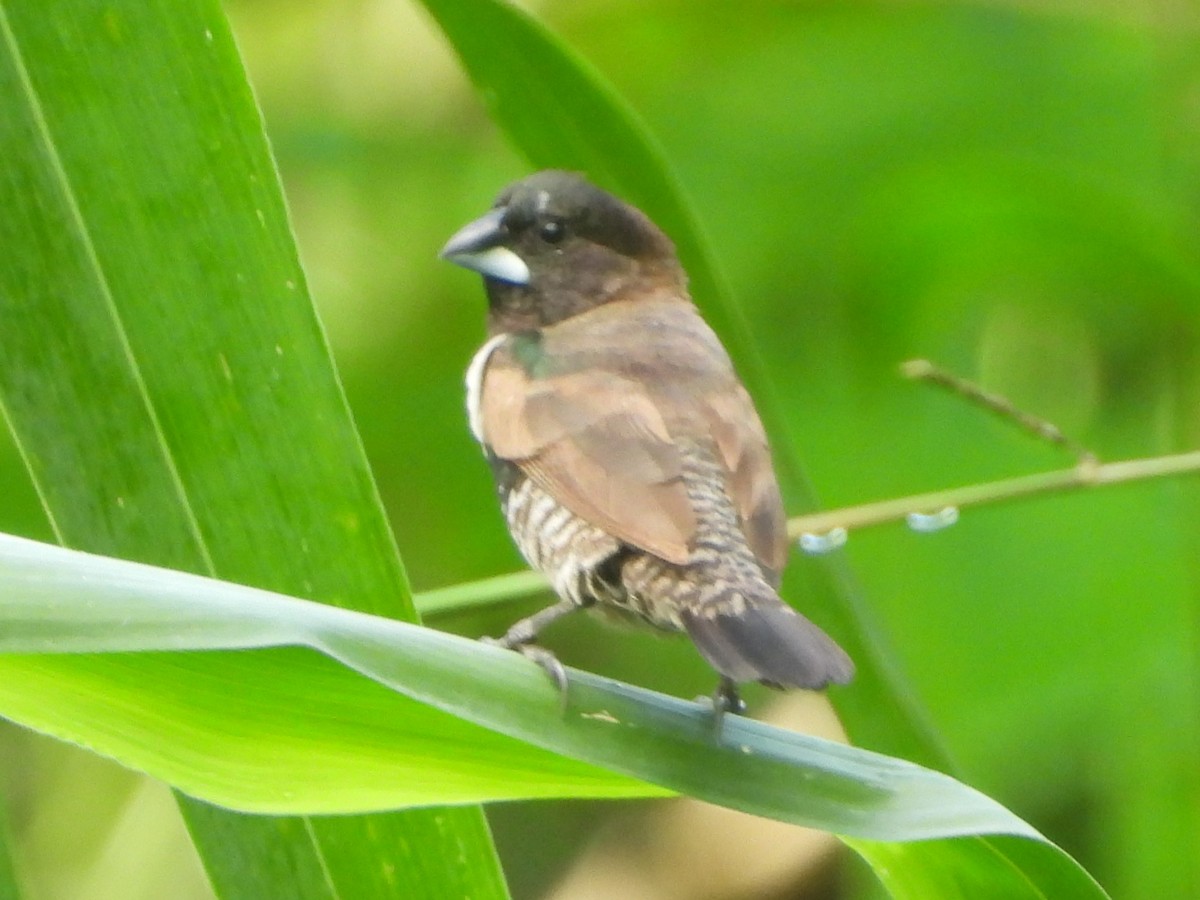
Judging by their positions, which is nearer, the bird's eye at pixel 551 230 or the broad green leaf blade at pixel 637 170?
the broad green leaf blade at pixel 637 170

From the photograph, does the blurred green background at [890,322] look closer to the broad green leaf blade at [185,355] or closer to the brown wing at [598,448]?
the brown wing at [598,448]

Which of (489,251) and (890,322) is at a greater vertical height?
(489,251)

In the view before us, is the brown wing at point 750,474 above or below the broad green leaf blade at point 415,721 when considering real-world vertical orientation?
below

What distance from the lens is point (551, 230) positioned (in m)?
2.23

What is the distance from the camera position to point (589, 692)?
117 cm

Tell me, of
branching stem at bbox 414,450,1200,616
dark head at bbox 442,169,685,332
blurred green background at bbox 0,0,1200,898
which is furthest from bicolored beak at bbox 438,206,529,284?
blurred green background at bbox 0,0,1200,898

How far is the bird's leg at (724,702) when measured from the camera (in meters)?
1.23

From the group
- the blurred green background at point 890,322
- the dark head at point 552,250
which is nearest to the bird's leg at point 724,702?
the dark head at point 552,250

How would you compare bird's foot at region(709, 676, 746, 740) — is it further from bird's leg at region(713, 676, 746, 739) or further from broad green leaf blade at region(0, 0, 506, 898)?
broad green leaf blade at region(0, 0, 506, 898)

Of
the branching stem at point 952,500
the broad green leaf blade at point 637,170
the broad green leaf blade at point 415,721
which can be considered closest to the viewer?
the broad green leaf blade at point 415,721

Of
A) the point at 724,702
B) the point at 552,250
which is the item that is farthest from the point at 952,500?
the point at 552,250

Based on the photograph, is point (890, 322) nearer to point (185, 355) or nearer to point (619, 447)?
point (619, 447)

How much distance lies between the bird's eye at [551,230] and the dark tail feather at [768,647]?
3.24ft

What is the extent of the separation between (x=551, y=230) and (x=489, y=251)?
0.09 m
